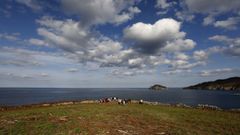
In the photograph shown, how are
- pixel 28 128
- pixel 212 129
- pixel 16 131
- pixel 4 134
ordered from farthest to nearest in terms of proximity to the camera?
pixel 212 129 → pixel 28 128 → pixel 16 131 → pixel 4 134

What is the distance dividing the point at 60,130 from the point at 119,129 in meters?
5.46

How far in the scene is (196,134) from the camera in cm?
1664

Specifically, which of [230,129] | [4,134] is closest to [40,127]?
[4,134]

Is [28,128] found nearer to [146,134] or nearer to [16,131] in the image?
[16,131]

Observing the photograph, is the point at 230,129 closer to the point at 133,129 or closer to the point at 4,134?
the point at 133,129

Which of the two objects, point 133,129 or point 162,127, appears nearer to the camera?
point 133,129

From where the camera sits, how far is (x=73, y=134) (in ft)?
51.3

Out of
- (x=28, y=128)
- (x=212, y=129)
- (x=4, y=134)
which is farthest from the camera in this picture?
(x=212, y=129)

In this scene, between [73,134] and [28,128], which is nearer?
[73,134]

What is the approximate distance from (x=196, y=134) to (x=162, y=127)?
369cm

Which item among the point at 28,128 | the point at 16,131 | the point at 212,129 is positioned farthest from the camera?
the point at 212,129

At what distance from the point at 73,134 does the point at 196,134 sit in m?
10.8

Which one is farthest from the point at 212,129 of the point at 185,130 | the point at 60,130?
the point at 60,130

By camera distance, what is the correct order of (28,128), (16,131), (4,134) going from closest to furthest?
(4,134), (16,131), (28,128)
